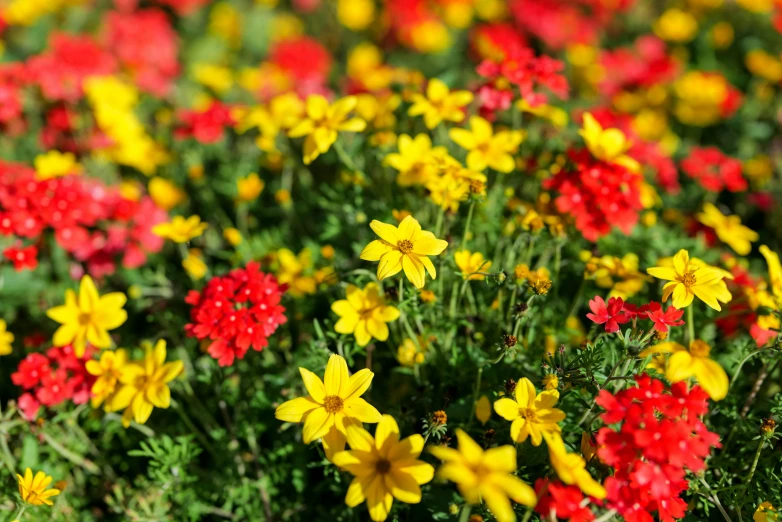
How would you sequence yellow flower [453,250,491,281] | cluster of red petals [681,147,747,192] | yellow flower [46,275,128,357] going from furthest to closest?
cluster of red petals [681,147,747,192]
yellow flower [46,275,128,357]
yellow flower [453,250,491,281]

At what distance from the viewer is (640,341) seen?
1.85 m

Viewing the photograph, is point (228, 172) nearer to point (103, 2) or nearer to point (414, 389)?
point (414, 389)

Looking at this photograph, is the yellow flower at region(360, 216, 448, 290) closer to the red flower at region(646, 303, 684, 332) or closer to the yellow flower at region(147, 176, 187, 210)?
the red flower at region(646, 303, 684, 332)

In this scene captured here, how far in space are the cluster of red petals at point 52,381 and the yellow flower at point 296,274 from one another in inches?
35.0

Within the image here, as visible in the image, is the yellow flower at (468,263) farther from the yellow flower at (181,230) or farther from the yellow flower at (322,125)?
the yellow flower at (181,230)

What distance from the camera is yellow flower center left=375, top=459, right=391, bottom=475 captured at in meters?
1.72

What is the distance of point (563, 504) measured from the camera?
5.20ft

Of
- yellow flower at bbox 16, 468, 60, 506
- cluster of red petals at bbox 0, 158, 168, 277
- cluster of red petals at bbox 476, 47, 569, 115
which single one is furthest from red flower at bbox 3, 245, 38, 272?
cluster of red petals at bbox 476, 47, 569, 115

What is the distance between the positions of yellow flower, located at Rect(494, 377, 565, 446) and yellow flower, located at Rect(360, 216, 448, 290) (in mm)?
468

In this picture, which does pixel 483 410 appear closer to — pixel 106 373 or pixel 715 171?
pixel 106 373

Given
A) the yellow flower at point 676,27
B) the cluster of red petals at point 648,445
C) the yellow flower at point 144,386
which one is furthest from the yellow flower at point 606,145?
the yellow flower at point 676,27

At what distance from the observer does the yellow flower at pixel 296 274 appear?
256cm

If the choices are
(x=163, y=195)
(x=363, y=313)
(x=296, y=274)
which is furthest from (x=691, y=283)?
(x=163, y=195)

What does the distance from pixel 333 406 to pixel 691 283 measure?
1.30m
